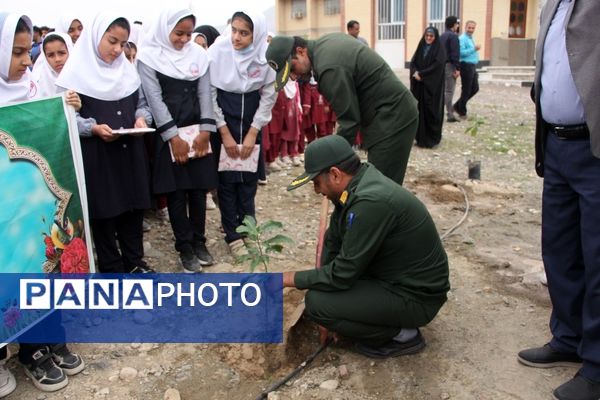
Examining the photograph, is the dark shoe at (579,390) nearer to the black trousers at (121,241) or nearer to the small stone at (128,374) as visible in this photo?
the small stone at (128,374)

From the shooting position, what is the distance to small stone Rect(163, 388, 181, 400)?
8.48ft

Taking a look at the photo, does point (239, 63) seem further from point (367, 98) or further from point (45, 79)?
point (45, 79)

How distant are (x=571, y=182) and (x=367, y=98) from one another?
1412 millimetres

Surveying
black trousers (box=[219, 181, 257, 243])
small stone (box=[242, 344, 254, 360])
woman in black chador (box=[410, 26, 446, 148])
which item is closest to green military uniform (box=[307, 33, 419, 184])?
black trousers (box=[219, 181, 257, 243])

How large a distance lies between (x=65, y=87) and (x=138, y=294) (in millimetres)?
1266

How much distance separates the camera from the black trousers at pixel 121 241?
3406 millimetres

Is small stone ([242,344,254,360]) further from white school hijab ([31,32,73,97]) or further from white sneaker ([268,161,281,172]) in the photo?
white sneaker ([268,161,281,172])

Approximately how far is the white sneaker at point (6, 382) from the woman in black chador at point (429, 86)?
21.5 feet

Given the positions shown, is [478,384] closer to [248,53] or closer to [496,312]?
[496,312]

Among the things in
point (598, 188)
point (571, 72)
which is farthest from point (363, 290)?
point (571, 72)

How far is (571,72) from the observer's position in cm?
226

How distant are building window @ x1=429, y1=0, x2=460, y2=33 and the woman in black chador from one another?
1329cm

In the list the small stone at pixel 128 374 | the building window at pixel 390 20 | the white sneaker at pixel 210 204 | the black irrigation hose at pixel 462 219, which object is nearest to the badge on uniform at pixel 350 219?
the small stone at pixel 128 374

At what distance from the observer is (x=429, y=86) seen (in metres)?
8.40
